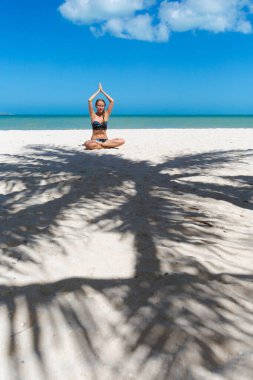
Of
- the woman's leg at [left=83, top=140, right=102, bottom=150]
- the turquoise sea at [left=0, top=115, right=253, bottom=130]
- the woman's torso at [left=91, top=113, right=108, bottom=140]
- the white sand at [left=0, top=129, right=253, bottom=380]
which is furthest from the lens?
the turquoise sea at [left=0, top=115, right=253, bottom=130]

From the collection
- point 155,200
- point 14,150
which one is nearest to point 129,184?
point 155,200

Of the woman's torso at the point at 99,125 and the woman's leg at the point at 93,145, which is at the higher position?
the woman's torso at the point at 99,125

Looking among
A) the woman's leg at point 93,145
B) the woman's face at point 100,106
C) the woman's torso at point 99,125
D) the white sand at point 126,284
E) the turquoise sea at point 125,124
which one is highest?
the woman's face at point 100,106

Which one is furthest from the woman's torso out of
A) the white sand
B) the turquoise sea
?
the turquoise sea

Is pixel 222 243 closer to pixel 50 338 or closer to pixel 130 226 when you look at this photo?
pixel 130 226

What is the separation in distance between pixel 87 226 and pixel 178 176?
8.49 feet

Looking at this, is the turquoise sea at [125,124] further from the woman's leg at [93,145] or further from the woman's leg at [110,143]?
the woman's leg at [93,145]

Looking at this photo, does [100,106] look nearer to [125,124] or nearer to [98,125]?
[98,125]

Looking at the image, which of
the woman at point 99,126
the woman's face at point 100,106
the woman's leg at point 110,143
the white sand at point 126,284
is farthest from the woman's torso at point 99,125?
the white sand at point 126,284

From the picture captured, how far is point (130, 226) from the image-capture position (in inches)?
116

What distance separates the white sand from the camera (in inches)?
54.0

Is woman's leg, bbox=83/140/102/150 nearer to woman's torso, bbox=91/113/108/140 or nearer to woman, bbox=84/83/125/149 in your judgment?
woman, bbox=84/83/125/149

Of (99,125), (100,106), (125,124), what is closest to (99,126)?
(99,125)

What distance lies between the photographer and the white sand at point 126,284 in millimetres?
1372
